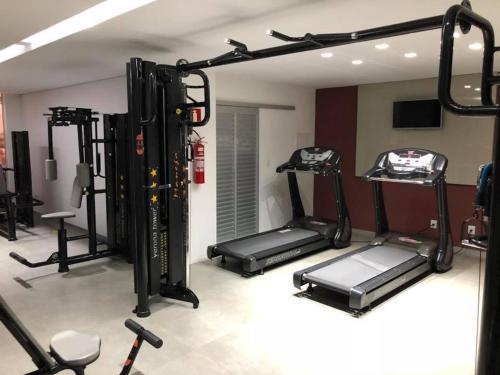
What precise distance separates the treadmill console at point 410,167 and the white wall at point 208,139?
5.92 ft

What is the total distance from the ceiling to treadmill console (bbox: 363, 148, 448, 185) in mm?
1054

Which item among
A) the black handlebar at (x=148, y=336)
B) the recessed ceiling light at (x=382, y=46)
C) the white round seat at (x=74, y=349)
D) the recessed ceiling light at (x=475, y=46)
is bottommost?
the black handlebar at (x=148, y=336)

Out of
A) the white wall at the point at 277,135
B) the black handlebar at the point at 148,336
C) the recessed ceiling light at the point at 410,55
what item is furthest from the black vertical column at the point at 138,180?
the recessed ceiling light at the point at 410,55

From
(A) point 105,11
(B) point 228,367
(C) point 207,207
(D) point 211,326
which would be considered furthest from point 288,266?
(A) point 105,11

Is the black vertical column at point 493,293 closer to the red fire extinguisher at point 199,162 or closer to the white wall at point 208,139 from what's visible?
the red fire extinguisher at point 199,162

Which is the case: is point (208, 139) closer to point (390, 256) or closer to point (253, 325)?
point (253, 325)

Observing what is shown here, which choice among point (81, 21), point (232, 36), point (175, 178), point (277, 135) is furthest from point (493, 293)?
point (277, 135)

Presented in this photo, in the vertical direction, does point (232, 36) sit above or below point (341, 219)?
above

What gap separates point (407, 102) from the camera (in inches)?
228

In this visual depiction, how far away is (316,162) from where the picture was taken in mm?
5648

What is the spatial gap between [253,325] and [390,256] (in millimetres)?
2061

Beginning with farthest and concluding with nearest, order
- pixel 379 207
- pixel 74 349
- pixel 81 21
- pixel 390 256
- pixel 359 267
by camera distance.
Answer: pixel 379 207 → pixel 390 256 → pixel 359 267 → pixel 81 21 → pixel 74 349

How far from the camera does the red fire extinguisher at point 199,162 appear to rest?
4.82 m

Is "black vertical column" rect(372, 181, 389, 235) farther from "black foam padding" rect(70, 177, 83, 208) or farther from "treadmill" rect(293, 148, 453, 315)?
"black foam padding" rect(70, 177, 83, 208)
